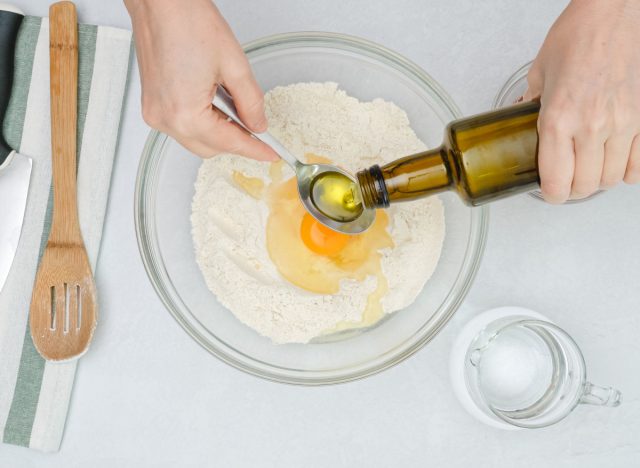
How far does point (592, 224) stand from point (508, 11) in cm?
43

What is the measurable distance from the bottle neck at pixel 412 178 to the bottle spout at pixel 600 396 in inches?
18.7

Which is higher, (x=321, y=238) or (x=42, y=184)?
(x=42, y=184)

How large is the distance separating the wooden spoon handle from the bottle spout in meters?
0.94

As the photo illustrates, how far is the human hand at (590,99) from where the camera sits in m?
0.73

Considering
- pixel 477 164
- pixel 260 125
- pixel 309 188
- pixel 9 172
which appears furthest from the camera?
pixel 9 172

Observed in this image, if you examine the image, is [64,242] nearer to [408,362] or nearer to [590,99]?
[408,362]

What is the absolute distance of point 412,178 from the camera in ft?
2.50

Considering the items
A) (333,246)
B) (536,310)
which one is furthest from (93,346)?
(536,310)

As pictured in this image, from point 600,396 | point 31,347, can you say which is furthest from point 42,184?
point 600,396

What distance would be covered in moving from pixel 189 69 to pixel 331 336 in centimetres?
52

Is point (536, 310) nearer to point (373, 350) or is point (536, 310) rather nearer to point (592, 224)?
point (592, 224)

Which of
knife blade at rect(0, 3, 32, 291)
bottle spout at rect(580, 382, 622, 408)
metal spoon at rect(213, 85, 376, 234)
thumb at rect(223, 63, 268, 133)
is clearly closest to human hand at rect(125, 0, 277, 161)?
thumb at rect(223, 63, 268, 133)

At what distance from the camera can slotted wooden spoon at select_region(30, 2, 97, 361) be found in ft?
3.39

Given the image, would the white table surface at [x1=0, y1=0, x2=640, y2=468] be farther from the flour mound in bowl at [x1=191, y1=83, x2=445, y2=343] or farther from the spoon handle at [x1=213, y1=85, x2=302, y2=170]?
the spoon handle at [x1=213, y1=85, x2=302, y2=170]
